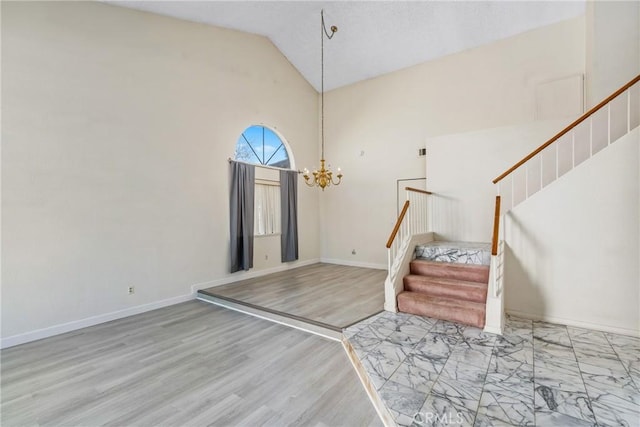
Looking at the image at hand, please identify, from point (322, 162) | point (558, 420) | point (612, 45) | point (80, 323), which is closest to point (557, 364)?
point (558, 420)

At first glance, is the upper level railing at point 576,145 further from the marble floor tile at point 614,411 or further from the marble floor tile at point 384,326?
the marble floor tile at point 614,411

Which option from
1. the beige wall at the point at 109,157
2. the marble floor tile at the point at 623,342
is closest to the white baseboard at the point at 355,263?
the beige wall at the point at 109,157

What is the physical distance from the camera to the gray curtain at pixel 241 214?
18.9ft

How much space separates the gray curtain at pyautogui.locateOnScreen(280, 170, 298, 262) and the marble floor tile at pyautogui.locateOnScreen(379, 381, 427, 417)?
4785mm

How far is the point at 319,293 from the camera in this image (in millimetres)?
4980

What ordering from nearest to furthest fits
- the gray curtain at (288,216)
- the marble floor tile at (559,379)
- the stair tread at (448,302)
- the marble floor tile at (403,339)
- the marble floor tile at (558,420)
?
the marble floor tile at (558,420) → the marble floor tile at (559,379) → the marble floor tile at (403,339) → the stair tread at (448,302) → the gray curtain at (288,216)

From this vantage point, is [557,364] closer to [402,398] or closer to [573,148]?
[402,398]

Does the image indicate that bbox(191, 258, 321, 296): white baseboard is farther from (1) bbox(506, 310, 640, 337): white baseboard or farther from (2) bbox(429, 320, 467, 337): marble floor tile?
(1) bbox(506, 310, 640, 337): white baseboard

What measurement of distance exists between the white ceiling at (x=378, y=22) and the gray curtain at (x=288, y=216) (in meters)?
2.97

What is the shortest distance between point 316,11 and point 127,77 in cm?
358

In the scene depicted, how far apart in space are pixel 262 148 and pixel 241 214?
5.61 ft

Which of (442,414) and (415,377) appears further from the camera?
(415,377)

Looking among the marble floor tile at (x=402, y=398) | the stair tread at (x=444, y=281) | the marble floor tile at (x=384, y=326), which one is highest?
the stair tread at (x=444, y=281)

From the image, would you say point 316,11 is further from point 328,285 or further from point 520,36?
point 328,285
